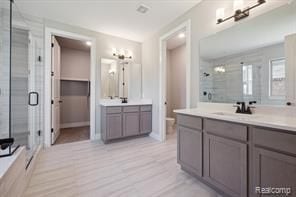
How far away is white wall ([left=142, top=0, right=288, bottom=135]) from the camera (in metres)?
1.95

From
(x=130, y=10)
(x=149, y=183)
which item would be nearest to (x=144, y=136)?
(x=149, y=183)

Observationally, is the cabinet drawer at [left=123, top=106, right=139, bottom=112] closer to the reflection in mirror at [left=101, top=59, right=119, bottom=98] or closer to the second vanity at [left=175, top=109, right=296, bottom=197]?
the reflection in mirror at [left=101, top=59, right=119, bottom=98]

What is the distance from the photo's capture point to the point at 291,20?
139cm

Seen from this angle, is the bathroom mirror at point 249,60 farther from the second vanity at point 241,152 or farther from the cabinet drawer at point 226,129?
the cabinet drawer at point 226,129

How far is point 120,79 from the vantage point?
3840mm

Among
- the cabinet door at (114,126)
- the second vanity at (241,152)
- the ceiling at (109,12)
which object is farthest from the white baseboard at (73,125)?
the second vanity at (241,152)

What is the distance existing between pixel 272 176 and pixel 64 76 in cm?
505

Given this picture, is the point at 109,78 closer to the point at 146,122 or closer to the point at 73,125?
the point at 146,122

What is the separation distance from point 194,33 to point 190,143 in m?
1.81

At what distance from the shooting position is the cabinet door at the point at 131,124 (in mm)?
3273

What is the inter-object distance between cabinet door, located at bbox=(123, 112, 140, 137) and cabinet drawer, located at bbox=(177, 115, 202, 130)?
5.20 feet

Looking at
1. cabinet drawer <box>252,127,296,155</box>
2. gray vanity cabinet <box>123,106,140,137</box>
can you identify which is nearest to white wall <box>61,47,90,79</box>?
gray vanity cabinet <box>123,106,140,137</box>

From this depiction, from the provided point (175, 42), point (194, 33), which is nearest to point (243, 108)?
point (194, 33)

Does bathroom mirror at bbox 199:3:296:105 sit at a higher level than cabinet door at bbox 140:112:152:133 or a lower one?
higher
